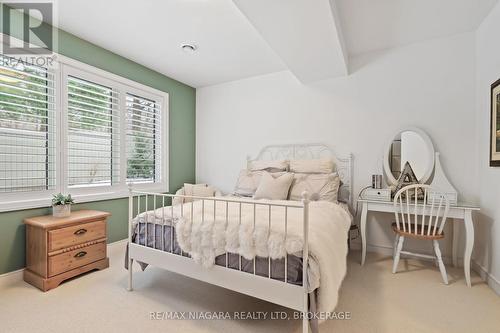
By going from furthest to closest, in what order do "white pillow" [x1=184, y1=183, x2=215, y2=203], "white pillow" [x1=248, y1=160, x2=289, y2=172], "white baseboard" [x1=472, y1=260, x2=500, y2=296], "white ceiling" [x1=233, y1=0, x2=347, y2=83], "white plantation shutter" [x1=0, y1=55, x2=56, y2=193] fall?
"white pillow" [x1=184, y1=183, x2=215, y2=203] → "white pillow" [x1=248, y1=160, x2=289, y2=172] → "white plantation shutter" [x1=0, y1=55, x2=56, y2=193] → "white baseboard" [x1=472, y1=260, x2=500, y2=296] → "white ceiling" [x1=233, y1=0, x2=347, y2=83]

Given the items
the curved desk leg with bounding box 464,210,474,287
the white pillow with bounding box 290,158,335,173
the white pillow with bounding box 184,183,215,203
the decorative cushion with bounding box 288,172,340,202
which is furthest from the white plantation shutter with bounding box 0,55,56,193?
the curved desk leg with bounding box 464,210,474,287

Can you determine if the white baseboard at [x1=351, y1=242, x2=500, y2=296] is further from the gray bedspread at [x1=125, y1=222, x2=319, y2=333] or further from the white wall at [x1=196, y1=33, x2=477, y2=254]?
the gray bedspread at [x1=125, y1=222, x2=319, y2=333]

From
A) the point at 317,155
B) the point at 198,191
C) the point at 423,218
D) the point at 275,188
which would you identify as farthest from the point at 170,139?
the point at 423,218

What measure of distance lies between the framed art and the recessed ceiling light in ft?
9.86

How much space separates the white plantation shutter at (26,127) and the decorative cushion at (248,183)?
2.02 metres

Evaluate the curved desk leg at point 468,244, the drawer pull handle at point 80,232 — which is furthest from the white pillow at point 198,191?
the curved desk leg at point 468,244

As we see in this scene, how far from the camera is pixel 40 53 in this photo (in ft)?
7.72

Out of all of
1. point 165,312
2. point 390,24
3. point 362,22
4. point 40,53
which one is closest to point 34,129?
point 40,53

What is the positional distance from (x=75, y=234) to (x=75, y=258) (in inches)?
9.0

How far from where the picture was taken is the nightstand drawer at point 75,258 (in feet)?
6.92

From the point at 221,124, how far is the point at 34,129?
2427 mm

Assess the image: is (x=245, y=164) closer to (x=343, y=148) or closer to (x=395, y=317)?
(x=343, y=148)

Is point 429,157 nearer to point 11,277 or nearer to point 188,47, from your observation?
point 188,47

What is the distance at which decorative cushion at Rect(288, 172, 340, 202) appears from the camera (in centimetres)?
264
